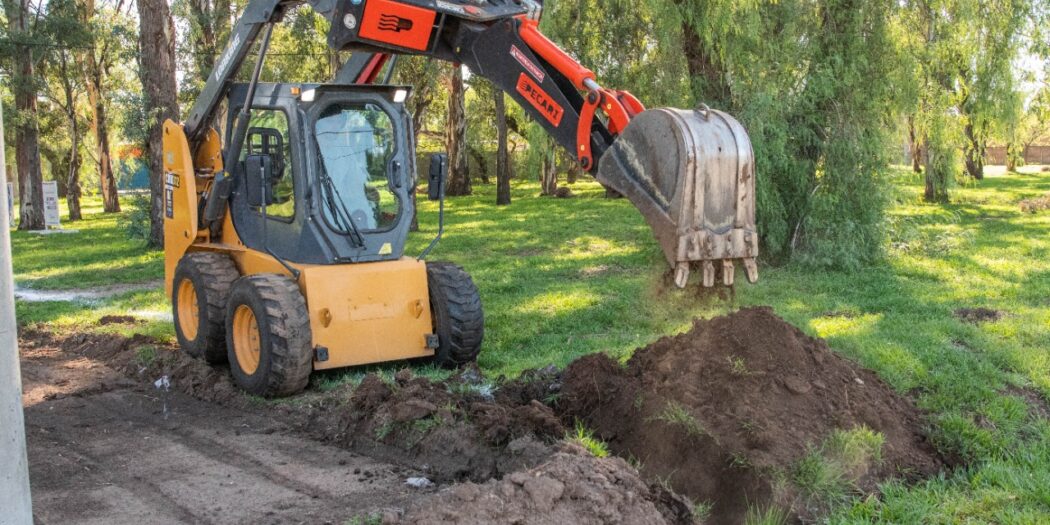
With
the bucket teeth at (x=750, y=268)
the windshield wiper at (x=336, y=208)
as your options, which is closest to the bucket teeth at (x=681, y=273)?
the bucket teeth at (x=750, y=268)

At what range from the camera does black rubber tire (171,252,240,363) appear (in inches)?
348

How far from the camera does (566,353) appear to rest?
9.23 metres

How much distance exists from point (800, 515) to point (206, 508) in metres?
3.37

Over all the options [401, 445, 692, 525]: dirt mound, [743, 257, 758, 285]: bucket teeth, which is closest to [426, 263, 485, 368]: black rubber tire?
[743, 257, 758, 285]: bucket teeth

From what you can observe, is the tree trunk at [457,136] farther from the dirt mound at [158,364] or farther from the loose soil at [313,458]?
the loose soil at [313,458]

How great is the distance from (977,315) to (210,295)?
762 cm

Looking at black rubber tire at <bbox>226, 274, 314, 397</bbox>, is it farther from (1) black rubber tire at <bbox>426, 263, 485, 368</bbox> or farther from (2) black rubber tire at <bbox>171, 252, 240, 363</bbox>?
(1) black rubber tire at <bbox>426, 263, 485, 368</bbox>

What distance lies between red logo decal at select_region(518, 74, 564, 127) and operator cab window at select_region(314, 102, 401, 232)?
2182 millimetres

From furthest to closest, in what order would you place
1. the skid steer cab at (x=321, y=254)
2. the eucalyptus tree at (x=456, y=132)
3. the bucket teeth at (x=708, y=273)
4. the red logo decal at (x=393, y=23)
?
the eucalyptus tree at (x=456, y=132) < the skid steer cab at (x=321, y=254) < the red logo decal at (x=393, y=23) < the bucket teeth at (x=708, y=273)

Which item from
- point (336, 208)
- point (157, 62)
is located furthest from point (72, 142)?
point (336, 208)

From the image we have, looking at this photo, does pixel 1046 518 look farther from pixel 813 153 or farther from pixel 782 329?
pixel 813 153

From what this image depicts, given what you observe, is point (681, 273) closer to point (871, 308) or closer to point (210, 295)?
point (210, 295)

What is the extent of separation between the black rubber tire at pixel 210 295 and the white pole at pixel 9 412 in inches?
203

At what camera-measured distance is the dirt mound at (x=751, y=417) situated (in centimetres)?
575
